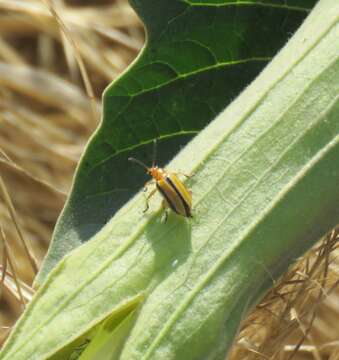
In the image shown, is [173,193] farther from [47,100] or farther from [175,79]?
[47,100]

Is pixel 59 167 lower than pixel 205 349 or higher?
higher

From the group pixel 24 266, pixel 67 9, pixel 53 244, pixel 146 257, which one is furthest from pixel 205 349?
pixel 67 9

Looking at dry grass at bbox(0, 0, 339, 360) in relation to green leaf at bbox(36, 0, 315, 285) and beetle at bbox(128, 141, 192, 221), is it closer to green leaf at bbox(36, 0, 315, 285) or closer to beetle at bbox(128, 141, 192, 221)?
green leaf at bbox(36, 0, 315, 285)

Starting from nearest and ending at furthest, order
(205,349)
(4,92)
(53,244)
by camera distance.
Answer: (205,349) < (53,244) < (4,92)

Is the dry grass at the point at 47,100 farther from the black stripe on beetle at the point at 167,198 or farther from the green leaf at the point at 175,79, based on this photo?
the black stripe on beetle at the point at 167,198

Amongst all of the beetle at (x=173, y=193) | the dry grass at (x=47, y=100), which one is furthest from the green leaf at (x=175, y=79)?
the dry grass at (x=47, y=100)

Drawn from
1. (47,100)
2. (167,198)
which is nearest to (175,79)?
(167,198)

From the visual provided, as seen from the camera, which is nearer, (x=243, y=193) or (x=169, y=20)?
(x=243, y=193)

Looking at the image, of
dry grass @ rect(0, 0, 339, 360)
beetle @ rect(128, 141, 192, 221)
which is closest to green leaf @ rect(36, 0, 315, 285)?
beetle @ rect(128, 141, 192, 221)

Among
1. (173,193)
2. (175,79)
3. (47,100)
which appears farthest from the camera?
(47,100)

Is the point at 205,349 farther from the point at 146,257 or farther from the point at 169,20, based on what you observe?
the point at 169,20
